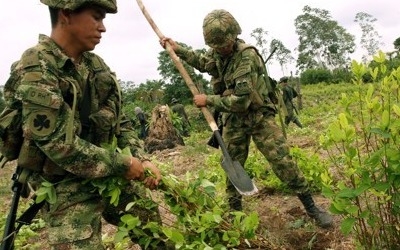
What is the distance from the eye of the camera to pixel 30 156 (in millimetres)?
2262

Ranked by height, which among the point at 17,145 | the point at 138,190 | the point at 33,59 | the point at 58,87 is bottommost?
the point at 138,190

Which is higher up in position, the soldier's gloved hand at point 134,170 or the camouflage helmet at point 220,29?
the camouflage helmet at point 220,29

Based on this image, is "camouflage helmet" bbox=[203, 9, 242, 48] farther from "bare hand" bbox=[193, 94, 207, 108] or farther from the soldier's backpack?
"bare hand" bbox=[193, 94, 207, 108]

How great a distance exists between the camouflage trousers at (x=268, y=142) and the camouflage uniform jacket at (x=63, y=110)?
1.73 meters

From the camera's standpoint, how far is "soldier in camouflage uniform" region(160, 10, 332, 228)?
12.4ft

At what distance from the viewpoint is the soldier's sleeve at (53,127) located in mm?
2098

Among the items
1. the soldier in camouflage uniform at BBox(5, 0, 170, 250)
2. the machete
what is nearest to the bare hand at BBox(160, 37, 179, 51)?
the machete

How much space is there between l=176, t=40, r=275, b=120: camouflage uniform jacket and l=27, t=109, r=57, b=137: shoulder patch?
1865 mm

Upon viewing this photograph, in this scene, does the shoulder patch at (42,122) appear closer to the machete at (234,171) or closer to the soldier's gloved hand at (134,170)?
the soldier's gloved hand at (134,170)

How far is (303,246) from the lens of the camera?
3359 mm

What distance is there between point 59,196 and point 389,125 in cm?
166

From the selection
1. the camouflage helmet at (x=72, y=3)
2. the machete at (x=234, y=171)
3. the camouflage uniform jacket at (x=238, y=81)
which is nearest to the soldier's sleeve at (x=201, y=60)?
the camouflage uniform jacket at (x=238, y=81)

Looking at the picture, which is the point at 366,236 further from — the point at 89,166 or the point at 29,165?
the point at 29,165

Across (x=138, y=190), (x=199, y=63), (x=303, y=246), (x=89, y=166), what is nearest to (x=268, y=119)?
(x=199, y=63)
